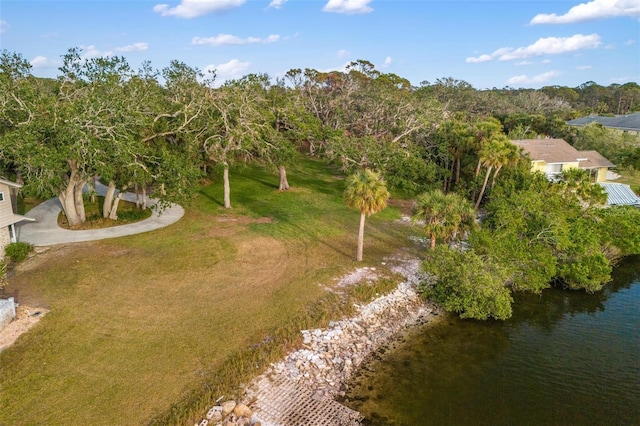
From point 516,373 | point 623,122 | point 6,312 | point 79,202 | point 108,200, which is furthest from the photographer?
point 623,122

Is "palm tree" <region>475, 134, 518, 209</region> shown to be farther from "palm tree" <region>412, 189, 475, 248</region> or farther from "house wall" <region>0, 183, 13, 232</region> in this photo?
"house wall" <region>0, 183, 13, 232</region>

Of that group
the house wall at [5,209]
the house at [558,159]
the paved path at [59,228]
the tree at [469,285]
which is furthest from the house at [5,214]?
the house at [558,159]

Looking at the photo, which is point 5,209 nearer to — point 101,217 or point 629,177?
point 101,217

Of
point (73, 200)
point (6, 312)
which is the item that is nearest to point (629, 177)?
point (73, 200)

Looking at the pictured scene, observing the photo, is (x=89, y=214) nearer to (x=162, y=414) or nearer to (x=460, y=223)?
(x=162, y=414)

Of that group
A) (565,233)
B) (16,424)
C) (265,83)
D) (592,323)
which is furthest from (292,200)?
(16,424)

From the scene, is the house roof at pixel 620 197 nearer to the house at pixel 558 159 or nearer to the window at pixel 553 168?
the house at pixel 558 159
